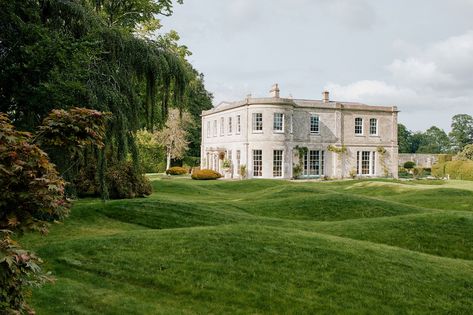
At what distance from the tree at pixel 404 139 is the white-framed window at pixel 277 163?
64.1 m

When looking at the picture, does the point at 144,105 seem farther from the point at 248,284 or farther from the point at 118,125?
the point at 248,284

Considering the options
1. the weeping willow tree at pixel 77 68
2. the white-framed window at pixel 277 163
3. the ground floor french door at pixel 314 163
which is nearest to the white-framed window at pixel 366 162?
the ground floor french door at pixel 314 163

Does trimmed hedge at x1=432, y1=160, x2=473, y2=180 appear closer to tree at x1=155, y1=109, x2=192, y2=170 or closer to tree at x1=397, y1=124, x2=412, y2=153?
tree at x1=155, y1=109, x2=192, y2=170

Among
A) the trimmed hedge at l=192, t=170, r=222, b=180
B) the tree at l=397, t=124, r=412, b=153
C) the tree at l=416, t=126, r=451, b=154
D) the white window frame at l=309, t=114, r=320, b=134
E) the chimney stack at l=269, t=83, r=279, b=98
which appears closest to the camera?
the trimmed hedge at l=192, t=170, r=222, b=180

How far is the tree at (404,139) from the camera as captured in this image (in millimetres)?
94750

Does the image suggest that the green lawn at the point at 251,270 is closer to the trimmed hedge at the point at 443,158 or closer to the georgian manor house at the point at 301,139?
the georgian manor house at the point at 301,139

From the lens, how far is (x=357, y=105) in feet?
136

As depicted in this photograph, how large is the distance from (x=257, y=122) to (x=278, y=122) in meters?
1.72

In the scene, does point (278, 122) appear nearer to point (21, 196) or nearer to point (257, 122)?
point (257, 122)

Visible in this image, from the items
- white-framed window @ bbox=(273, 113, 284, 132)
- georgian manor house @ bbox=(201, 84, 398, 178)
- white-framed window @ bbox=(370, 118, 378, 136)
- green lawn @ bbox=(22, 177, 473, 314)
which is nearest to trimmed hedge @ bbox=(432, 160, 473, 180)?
georgian manor house @ bbox=(201, 84, 398, 178)

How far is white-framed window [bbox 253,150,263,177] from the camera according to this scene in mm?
36125

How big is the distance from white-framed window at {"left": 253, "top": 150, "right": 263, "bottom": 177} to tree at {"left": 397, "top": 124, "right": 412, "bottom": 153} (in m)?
65.1


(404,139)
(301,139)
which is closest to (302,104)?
(301,139)

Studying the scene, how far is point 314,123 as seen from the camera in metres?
39.5
